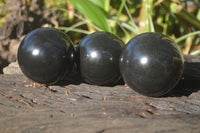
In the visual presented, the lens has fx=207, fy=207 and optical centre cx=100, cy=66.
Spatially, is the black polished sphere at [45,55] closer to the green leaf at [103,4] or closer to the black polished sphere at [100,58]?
the black polished sphere at [100,58]

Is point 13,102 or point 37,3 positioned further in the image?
point 37,3

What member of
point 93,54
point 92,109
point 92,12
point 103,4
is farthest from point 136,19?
point 92,109

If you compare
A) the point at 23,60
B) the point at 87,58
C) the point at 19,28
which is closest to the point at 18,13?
the point at 19,28

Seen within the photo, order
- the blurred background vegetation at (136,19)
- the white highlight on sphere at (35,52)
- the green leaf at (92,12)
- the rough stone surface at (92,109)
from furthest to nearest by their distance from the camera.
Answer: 1. the blurred background vegetation at (136,19)
2. the green leaf at (92,12)
3. the white highlight on sphere at (35,52)
4. the rough stone surface at (92,109)

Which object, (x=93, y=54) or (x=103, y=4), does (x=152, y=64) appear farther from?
(x=103, y=4)

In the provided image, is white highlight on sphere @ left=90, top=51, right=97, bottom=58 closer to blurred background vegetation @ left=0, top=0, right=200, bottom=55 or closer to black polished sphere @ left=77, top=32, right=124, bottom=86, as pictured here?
black polished sphere @ left=77, top=32, right=124, bottom=86

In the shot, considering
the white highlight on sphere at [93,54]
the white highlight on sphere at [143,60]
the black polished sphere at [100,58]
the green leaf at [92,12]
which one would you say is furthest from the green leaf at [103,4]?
the white highlight on sphere at [143,60]

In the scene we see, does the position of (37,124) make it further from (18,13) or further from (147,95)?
(18,13)

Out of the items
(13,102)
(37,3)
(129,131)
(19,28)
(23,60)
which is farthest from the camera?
(37,3)

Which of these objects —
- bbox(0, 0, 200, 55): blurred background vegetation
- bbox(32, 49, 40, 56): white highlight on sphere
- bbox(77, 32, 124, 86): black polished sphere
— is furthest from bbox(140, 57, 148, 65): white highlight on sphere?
bbox(0, 0, 200, 55): blurred background vegetation
